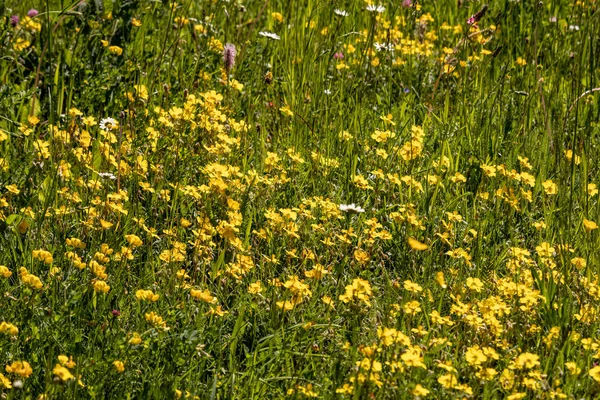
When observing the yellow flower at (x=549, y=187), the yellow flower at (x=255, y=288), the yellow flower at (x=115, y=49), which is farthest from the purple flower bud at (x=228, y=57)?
the yellow flower at (x=255, y=288)

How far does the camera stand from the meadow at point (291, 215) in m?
2.52

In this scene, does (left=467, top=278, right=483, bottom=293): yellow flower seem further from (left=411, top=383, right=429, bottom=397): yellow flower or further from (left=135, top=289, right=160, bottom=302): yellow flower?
(left=135, top=289, right=160, bottom=302): yellow flower

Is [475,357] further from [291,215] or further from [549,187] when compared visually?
[549,187]

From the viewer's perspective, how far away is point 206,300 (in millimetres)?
2523

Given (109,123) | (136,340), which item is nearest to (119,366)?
(136,340)

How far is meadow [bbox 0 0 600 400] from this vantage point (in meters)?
2.52

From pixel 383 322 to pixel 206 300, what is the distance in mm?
579

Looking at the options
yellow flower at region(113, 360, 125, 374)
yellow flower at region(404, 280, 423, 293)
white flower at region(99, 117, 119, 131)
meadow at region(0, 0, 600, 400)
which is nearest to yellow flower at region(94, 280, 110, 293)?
meadow at region(0, 0, 600, 400)

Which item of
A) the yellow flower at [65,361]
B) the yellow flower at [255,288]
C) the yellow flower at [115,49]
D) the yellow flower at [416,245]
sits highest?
the yellow flower at [115,49]

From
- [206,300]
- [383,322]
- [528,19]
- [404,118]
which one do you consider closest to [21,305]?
[206,300]

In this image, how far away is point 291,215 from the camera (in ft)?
10.0

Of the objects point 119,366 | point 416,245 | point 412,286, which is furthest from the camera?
point 412,286

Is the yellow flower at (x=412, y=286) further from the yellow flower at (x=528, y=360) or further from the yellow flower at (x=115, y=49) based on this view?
the yellow flower at (x=115, y=49)

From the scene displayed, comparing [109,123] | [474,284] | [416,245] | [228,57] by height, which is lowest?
[474,284]
